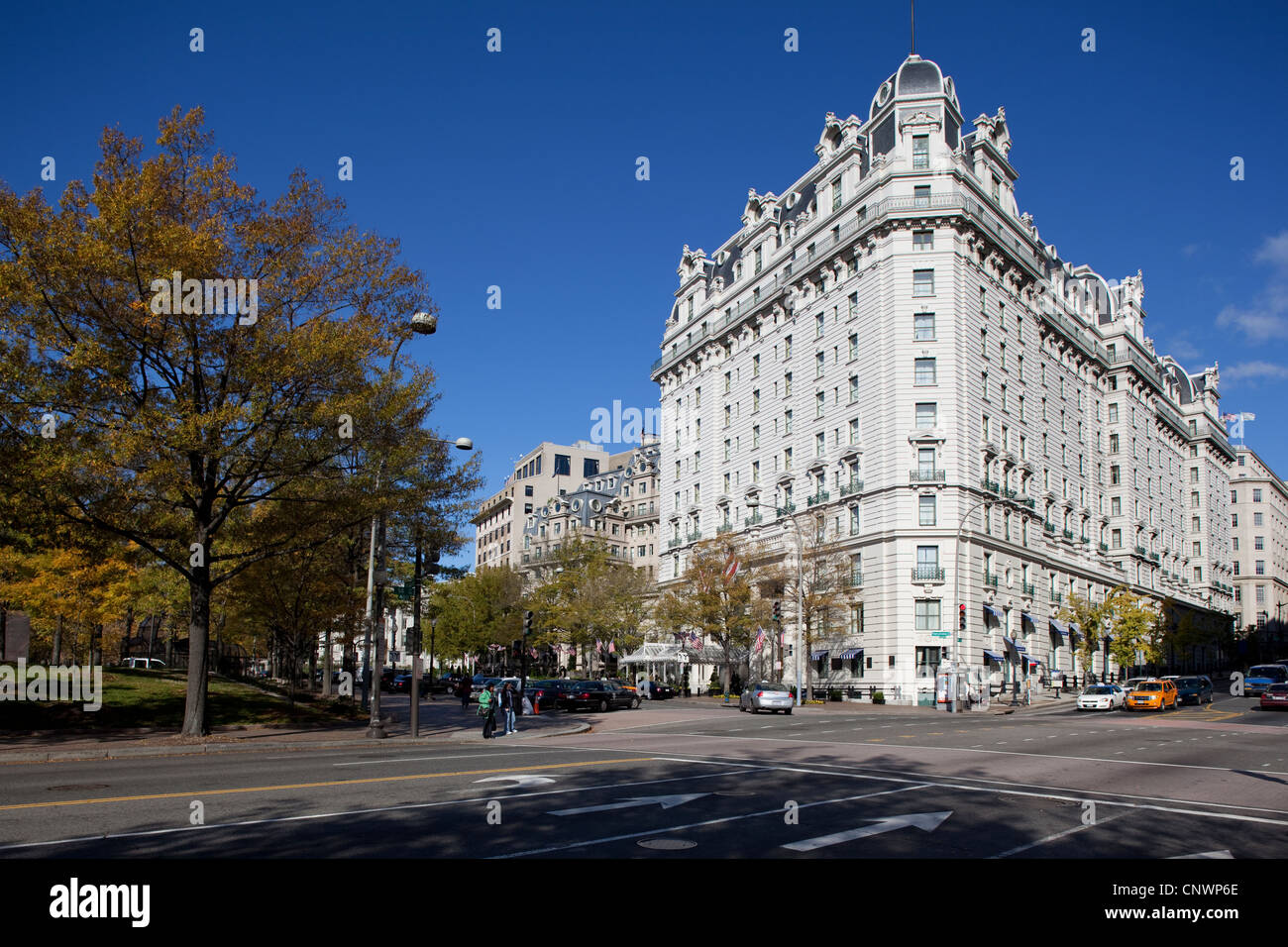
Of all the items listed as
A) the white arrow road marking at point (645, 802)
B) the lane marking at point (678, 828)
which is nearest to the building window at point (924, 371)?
the lane marking at point (678, 828)

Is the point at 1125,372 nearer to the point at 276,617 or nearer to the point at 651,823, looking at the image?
the point at 276,617

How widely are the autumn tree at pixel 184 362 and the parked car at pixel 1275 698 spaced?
1682 inches

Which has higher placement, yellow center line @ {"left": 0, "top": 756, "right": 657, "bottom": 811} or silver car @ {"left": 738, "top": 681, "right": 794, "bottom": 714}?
yellow center line @ {"left": 0, "top": 756, "right": 657, "bottom": 811}

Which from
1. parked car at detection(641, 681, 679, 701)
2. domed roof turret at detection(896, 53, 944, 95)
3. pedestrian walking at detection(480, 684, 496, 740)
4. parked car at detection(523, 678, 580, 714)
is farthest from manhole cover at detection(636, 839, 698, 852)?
domed roof turret at detection(896, 53, 944, 95)

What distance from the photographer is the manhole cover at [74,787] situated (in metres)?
12.6

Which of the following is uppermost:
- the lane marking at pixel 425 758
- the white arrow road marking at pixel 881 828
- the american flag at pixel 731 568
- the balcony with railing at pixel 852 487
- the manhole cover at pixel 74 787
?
the balcony with railing at pixel 852 487

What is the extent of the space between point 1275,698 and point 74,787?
49162mm

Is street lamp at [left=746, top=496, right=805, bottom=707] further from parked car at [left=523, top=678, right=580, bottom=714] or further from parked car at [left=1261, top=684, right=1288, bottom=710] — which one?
parked car at [left=1261, top=684, right=1288, bottom=710]

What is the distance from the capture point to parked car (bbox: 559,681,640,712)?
4397 cm

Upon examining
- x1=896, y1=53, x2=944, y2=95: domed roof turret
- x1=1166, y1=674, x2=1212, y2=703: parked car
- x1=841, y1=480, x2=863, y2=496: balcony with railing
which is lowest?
x1=1166, y1=674, x2=1212, y2=703: parked car

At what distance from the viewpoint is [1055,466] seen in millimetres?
66438

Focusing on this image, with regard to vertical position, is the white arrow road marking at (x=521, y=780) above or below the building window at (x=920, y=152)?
below

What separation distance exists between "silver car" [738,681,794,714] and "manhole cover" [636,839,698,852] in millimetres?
32712

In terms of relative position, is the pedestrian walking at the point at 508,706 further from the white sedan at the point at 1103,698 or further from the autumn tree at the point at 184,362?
the white sedan at the point at 1103,698
